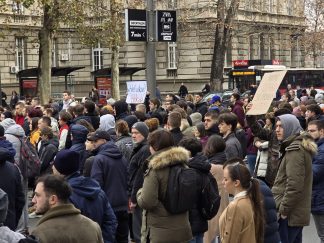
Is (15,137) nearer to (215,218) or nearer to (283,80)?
(215,218)

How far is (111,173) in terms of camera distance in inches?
342

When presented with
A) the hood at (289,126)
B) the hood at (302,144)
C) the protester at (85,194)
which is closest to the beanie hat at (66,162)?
the protester at (85,194)

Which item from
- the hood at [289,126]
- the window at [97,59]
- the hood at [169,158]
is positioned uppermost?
the window at [97,59]

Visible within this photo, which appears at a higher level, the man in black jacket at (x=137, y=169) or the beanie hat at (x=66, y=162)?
the beanie hat at (x=66, y=162)

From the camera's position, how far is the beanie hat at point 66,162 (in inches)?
237

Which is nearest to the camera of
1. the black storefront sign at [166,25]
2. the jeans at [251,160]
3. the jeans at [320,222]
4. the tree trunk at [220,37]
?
the jeans at [320,222]

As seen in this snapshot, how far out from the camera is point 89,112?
1361 centimetres

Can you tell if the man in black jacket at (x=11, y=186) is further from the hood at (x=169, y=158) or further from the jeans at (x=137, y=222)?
the hood at (x=169, y=158)

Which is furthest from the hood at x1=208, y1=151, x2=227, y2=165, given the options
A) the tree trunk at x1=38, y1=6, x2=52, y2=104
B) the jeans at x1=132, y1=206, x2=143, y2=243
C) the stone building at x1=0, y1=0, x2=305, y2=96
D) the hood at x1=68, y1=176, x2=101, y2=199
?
the stone building at x1=0, y1=0, x2=305, y2=96

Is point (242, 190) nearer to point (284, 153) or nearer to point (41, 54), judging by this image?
point (284, 153)

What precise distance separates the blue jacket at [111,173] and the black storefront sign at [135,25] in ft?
29.4

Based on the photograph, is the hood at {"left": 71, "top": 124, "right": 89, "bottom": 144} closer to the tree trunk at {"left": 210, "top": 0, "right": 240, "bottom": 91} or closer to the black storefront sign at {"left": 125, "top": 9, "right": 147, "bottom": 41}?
the black storefront sign at {"left": 125, "top": 9, "right": 147, "bottom": 41}

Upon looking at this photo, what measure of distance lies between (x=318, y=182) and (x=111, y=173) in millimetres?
2402

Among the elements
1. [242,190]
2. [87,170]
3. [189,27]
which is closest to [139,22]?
[87,170]
